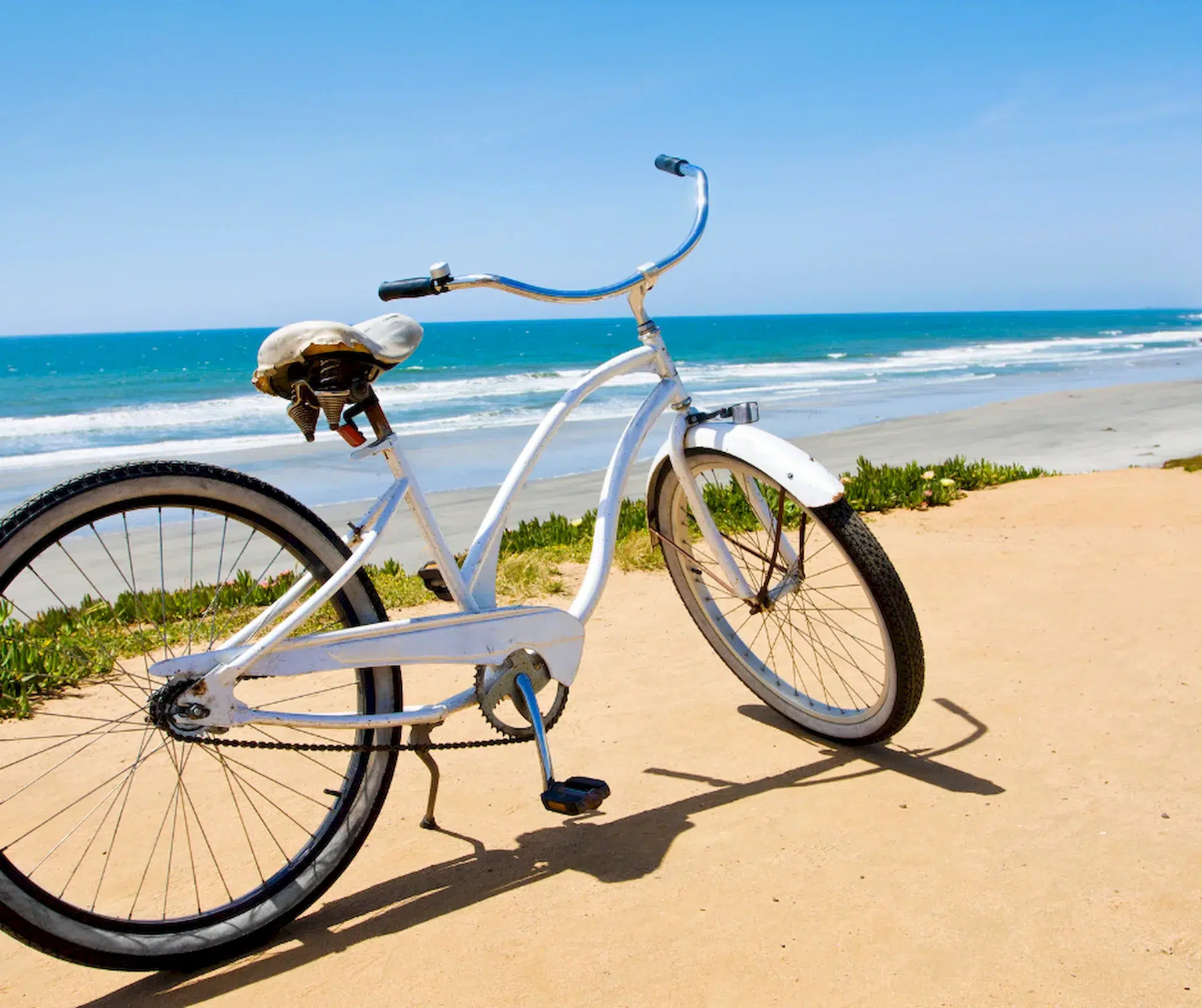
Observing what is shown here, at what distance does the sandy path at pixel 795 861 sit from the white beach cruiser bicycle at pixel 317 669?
0.17 m

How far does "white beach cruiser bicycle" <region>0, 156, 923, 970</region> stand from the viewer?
239 cm

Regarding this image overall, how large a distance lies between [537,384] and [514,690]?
104 feet

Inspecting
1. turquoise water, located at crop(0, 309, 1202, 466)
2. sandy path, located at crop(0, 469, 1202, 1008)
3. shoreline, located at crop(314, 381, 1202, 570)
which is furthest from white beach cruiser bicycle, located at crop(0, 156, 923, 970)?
turquoise water, located at crop(0, 309, 1202, 466)

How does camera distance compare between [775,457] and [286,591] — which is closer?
[775,457]

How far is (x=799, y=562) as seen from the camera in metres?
3.58

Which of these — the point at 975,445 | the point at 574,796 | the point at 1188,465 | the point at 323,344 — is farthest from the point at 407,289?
the point at 975,445

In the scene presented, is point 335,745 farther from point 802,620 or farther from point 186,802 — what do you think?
point 802,620

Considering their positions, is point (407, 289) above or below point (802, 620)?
above

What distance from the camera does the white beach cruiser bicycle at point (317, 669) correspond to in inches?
94.0

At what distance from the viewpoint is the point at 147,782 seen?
340 centimetres

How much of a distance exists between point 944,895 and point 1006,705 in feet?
4.62

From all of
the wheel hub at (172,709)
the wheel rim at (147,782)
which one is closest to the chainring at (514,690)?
the wheel rim at (147,782)

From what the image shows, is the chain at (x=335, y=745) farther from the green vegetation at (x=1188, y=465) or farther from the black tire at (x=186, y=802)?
the green vegetation at (x=1188, y=465)

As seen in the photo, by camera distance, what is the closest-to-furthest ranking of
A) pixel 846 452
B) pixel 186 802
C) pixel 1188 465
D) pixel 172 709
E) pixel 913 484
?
pixel 172 709
pixel 186 802
pixel 913 484
pixel 1188 465
pixel 846 452
